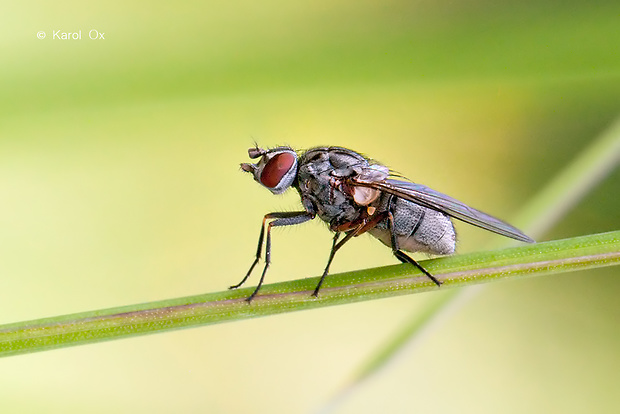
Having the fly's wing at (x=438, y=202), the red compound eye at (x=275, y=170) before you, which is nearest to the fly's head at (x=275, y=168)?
the red compound eye at (x=275, y=170)

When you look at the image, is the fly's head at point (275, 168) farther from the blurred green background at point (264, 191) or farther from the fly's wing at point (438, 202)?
the blurred green background at point (264, 191)

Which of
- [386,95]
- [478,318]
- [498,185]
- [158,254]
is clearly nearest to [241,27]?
[386,95]

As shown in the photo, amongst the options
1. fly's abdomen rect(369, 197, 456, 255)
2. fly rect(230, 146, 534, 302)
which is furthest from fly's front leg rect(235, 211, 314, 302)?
fly's abdomen rect(369, 197, 456, 255)

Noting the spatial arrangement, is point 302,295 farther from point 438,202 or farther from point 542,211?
point 542,211

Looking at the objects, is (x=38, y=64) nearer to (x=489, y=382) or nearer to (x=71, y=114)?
(x=71, y=114)

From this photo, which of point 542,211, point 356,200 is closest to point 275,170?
point 356,200
